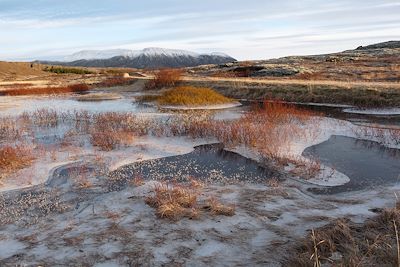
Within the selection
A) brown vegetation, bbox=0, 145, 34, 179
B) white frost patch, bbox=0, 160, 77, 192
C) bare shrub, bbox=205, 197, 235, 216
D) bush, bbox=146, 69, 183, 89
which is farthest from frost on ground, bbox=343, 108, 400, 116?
bush, bbox=146, 69, 183, 89

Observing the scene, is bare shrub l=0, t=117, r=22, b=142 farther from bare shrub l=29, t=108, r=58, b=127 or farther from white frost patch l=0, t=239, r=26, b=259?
white frost patch l=0, t=239, r=26, b=259

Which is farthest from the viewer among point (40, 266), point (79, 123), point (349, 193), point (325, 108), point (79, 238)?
point (325, 108)

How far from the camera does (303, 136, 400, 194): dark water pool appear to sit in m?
11.7

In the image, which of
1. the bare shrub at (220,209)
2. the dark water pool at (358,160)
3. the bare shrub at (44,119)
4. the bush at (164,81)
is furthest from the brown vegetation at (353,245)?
the bush at (164,81)

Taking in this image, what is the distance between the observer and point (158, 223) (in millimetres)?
8688

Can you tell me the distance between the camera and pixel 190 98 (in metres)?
29.2

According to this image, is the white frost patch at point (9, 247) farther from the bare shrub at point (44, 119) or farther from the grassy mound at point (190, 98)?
the grassy mound at point (190, 98)

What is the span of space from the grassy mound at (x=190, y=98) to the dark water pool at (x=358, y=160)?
1257 cm

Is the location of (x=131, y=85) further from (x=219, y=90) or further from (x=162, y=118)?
(x=162, y=118)

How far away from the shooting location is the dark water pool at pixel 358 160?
38.2ft

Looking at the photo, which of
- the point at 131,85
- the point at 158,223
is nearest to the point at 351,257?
the point at 158,223

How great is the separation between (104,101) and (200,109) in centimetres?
900

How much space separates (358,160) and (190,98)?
16.5 m

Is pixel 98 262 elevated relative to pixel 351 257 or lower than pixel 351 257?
lower
